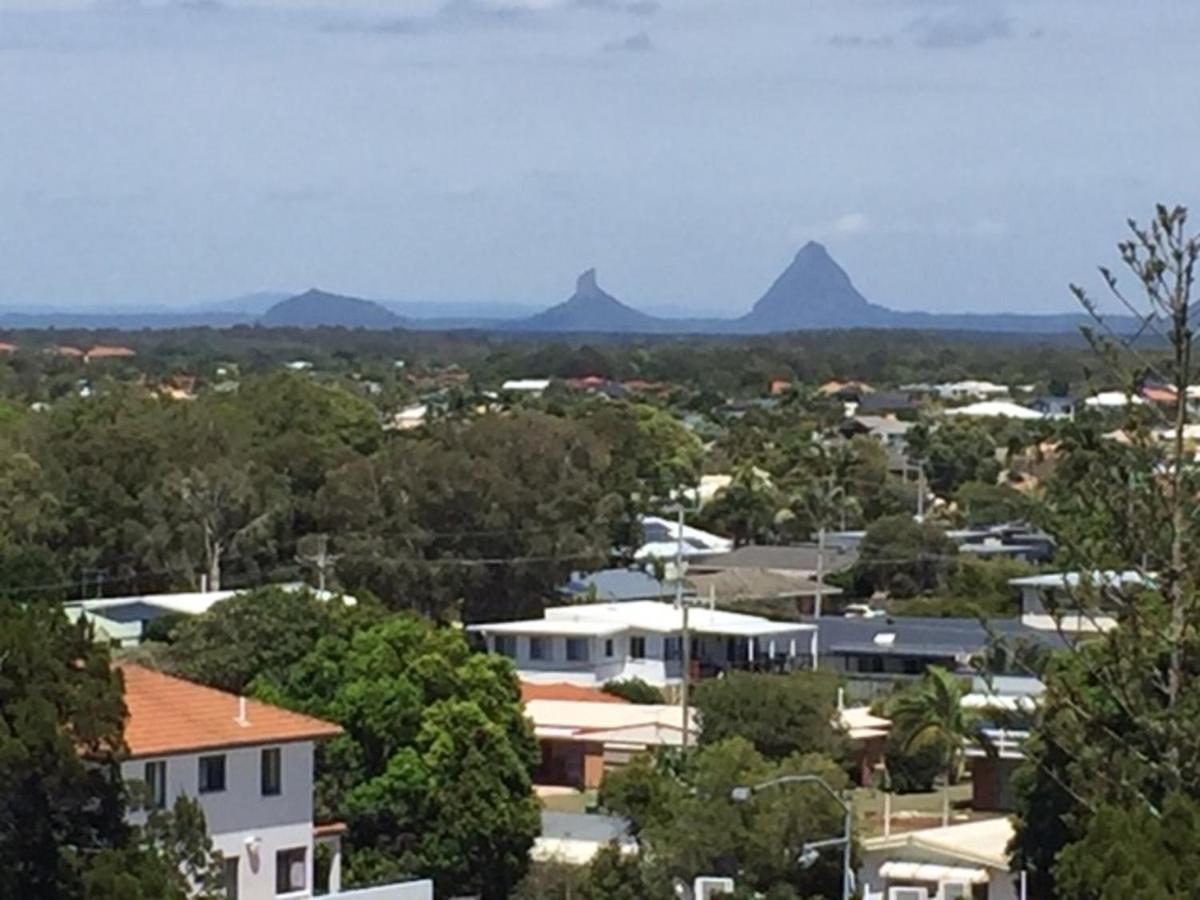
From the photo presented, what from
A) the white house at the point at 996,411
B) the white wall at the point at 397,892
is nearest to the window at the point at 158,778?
the white wall at the point at 397,892

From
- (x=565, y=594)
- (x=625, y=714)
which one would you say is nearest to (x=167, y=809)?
(x=625, y=714)

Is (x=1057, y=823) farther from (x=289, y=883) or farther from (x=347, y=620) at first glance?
(x=347, y=620)

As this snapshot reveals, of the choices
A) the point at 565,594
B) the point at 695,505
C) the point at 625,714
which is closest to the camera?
the point at 625,714

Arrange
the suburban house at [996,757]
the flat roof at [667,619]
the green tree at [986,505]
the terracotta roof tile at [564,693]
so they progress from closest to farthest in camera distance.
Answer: the suburban house at [996,757]
the terracotta roof tile at [564,693]
the flat roof at [667,619]
the green tree at [986,505]

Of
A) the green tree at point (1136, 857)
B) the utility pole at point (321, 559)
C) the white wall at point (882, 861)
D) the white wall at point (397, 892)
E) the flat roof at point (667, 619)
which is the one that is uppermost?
the green tree at point (1136, 857)

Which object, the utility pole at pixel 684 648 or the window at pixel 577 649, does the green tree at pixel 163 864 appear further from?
the window at pixel 577 649

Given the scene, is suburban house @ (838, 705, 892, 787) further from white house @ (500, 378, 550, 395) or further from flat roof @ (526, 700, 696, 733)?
white house @ (500, 378, 550, 395)

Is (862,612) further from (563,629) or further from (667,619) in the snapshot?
(563,629)
